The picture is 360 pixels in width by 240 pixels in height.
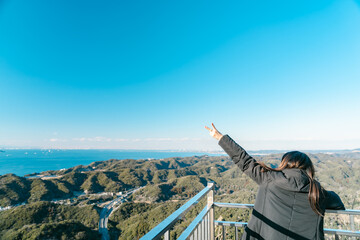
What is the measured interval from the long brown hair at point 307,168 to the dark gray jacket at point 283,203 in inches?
1.2

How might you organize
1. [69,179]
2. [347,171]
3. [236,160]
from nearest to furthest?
[236,160], [347,171], [69,179]

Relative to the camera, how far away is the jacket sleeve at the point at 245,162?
1.05m

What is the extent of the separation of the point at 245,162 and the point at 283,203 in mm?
327

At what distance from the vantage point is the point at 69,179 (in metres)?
46.0

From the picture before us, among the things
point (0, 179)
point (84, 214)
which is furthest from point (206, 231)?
point (0, 179)

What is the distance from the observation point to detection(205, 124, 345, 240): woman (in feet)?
3.27

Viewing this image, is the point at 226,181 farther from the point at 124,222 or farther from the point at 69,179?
the point at 69,179

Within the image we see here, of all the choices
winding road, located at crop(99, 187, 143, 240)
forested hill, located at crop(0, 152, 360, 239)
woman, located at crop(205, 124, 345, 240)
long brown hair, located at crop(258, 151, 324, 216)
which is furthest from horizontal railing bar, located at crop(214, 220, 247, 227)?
winding road, located at crop(99, 187, 143, 240)

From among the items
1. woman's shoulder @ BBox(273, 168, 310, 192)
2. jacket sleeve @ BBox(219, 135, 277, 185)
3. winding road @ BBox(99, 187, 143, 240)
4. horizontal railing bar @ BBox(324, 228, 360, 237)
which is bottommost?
winding road @ BBox(99, 187, 143, 240)

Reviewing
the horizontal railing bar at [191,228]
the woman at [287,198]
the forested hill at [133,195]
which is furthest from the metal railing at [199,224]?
the forested hill at [133,195]

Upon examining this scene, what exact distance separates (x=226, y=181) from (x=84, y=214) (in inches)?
1181

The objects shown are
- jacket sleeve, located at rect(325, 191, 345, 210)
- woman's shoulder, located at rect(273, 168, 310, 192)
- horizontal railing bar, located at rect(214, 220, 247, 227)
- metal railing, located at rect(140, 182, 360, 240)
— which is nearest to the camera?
metal railing, located at rect(140, 182, 360, 240)

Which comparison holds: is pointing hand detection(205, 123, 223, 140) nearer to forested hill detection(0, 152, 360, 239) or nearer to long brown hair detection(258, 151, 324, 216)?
long brown hair detection(258, 151, 324, 216)

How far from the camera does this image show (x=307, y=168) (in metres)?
1.10
